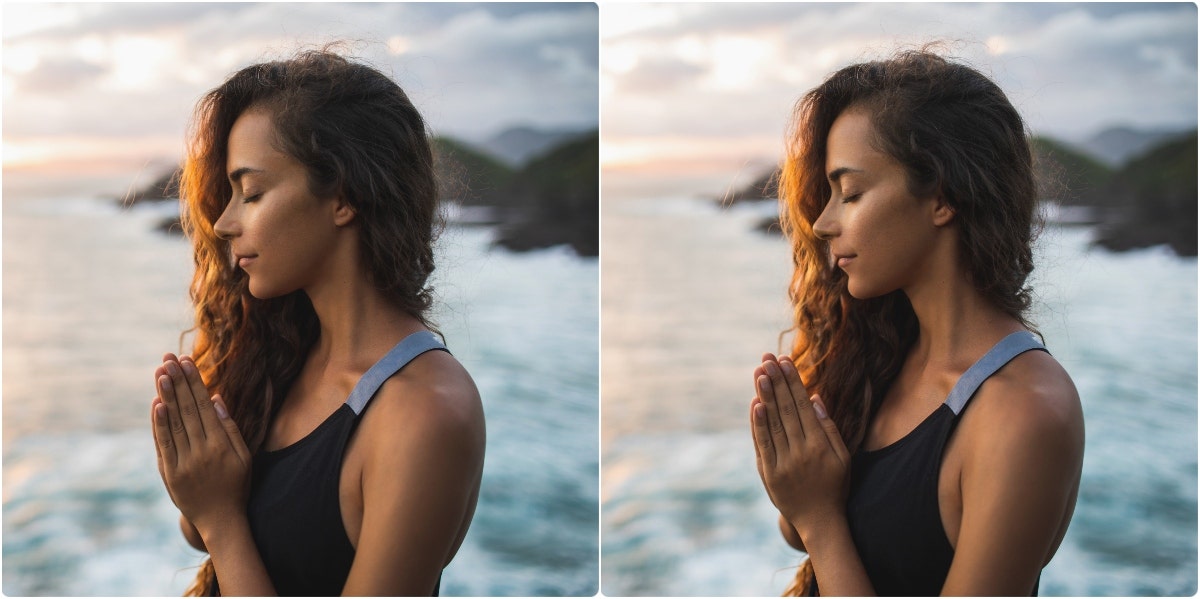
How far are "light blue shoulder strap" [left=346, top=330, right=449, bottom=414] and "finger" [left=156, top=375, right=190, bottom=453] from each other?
0.93 feet

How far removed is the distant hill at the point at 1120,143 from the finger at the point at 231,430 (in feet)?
8.09

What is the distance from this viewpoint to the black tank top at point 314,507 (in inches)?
69.9

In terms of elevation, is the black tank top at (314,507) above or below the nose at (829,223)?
below

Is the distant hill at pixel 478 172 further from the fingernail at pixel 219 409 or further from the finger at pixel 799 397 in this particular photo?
the finger at pixel 799 397

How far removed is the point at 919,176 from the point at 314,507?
3.56 ft

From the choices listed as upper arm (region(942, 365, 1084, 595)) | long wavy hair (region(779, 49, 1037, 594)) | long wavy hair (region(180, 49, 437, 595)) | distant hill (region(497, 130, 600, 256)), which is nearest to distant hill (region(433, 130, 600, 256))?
distant hill (region(497, 130, 600, 256))

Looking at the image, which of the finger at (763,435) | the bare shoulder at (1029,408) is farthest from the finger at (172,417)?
the bare shoulder at (1029,408)

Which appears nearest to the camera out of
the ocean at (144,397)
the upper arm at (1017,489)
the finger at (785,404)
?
the upper arm at (1017,489)

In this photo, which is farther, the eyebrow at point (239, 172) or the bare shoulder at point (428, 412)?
the eyebrow at point (239, 172)

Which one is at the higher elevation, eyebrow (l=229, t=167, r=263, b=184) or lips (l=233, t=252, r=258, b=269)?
eyebrow (l=229, t=167, r=263, b=184)

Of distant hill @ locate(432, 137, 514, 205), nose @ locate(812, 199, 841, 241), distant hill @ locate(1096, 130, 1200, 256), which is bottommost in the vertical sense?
distant hill @ locate(1096, 130, 1200, 256)

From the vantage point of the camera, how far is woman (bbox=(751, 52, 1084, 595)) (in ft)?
5.57

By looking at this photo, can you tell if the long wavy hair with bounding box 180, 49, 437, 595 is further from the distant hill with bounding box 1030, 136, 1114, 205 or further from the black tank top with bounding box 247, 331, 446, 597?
the distant hill with bounding box 1030, 136, 1114, 205

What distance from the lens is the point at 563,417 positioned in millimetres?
3311
